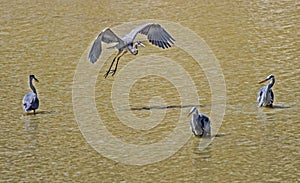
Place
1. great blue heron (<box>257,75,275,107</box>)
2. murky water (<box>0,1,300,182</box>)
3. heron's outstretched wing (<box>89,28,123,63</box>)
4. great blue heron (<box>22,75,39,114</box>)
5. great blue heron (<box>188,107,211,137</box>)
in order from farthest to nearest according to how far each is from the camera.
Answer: heron's outstretched wing (<box>89,28,123,63</box>) < great blue heron (<box>22,75,39,114</box>) < great blue heron (<box>257,75,275,107</box>) < great blue heron (<box>188,107,211,137</box>) < murky water (<box>0,1,300,182</box>)

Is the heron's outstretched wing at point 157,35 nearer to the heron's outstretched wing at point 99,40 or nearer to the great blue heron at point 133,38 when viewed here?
the great blue heron at point 133,38

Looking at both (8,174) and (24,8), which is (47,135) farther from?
(24,8)

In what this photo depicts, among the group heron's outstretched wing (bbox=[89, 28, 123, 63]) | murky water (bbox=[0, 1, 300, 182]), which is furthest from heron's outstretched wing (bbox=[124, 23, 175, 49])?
murky water (bbox=[0, 1, 300, 182])

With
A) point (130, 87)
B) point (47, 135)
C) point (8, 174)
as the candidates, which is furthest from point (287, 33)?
point (8, 174)

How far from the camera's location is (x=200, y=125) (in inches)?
306

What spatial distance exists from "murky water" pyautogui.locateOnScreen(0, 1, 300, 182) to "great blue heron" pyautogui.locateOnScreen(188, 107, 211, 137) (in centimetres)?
9

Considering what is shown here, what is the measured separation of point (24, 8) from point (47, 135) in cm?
630

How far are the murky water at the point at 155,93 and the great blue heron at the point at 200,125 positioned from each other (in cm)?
9

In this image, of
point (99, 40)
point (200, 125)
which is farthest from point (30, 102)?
point (200, 125)

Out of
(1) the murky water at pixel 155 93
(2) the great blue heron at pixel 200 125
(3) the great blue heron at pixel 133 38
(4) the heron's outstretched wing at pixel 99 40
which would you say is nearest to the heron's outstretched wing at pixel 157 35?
(3) the great blue heron at pixel 133 38

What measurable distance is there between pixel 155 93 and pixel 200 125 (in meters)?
1.55

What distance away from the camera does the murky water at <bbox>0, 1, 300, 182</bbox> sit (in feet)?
23.2

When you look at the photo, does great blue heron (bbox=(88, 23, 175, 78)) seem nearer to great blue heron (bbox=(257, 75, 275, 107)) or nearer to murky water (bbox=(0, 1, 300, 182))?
murky water (bbox=(0, 1, 300, 182))

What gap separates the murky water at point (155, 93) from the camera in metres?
7.08
